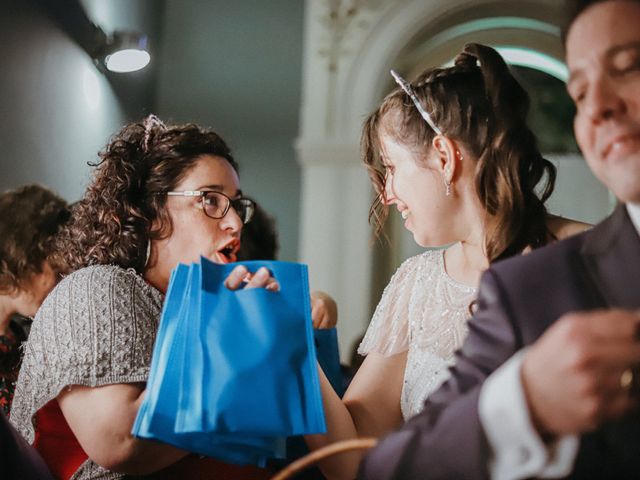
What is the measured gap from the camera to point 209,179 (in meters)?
1.55

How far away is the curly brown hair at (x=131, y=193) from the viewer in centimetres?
148

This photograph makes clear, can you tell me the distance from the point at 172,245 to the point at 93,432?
467 mm

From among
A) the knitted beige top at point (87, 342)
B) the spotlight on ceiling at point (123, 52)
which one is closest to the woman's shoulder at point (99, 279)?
the knitted beige top at point (87, 342)

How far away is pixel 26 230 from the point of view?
204 cm

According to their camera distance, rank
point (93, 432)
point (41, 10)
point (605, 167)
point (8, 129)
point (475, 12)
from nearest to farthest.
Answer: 1. point (605, 167)
2. point (93, 432)
3. point (8, 129)
4. point (41, 10)
5. point (475, 12)

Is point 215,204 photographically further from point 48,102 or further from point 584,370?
point 48,102

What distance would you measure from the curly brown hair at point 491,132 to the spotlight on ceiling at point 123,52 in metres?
2.11

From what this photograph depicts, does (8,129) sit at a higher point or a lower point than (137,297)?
higher

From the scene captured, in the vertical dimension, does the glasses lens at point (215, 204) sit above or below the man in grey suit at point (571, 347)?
above

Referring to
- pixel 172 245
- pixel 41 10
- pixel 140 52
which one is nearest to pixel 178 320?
pixel 172 245

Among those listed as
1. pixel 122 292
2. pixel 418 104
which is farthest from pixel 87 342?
pixel 418 104

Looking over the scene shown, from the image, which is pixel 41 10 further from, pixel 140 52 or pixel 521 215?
pixel 521 215

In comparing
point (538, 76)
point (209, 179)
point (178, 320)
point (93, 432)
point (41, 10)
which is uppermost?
point (538, 76)

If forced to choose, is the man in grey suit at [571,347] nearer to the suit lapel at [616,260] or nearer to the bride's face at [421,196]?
the suit lapel at [616,260]
